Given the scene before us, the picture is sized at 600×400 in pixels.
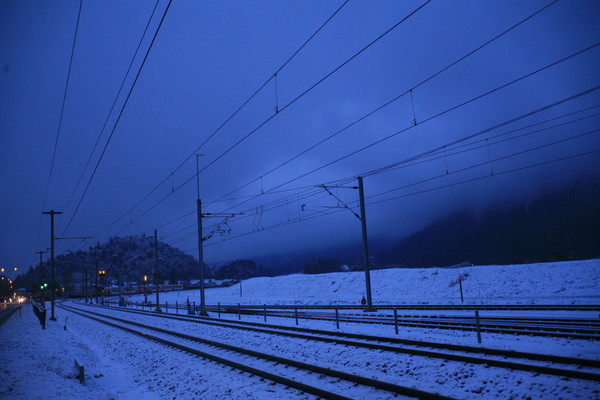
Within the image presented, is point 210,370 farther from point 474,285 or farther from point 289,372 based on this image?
point 474,285

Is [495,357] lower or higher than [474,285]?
higher

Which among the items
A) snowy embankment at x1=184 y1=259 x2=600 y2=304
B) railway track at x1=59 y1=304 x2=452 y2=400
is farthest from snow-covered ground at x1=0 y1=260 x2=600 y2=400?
snowy embankment at x1=184 y1=259 x2=600 y2=304

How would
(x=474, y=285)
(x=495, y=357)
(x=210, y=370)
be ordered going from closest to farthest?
(x=495, y=357), (x=210, y=370), (x=474, y=285)

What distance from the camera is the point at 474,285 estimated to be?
1633 inches

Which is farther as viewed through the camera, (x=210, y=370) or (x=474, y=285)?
(x=474, y=285)

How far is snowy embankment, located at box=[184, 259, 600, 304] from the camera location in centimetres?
3322

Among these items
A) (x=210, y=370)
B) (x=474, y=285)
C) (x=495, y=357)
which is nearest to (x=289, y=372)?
(x=210, y=370)

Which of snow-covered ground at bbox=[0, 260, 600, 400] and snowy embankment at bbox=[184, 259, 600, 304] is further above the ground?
snow-covered ground at bbox=[0, 260, 600, 400]

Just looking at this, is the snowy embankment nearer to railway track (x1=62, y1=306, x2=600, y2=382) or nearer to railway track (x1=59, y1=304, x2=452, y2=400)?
railway track (x1=62, y1=306, x2=600, y2=382)

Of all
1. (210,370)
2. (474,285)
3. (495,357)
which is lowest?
(474,285)

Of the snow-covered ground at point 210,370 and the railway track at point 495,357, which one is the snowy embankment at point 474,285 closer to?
the snow-covered ground at point 210,370

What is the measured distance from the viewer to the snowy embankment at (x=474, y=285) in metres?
33.2

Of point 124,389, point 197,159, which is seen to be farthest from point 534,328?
point 197,159

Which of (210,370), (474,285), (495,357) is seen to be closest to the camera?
(495,357)
